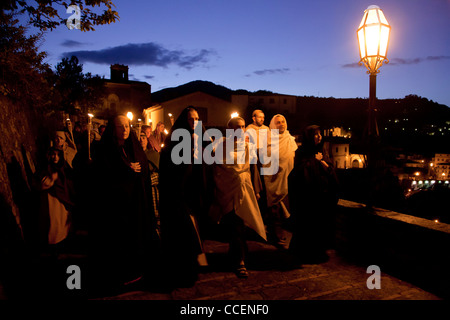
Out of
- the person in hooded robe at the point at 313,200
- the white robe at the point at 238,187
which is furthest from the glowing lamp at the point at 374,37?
the white robe at the point at 238,187

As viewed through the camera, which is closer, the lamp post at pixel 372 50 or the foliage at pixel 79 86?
the lamp post at pixel 372 50

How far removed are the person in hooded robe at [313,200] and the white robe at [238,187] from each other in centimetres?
77

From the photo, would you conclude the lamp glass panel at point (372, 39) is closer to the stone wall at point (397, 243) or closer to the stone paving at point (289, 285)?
the stone wall at point (397, 243)

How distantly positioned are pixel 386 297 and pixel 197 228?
250 cm

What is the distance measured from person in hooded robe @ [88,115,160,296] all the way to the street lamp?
3698mm

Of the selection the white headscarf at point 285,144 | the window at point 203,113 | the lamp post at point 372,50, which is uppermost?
the window at point 203,113

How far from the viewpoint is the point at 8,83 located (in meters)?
8.55

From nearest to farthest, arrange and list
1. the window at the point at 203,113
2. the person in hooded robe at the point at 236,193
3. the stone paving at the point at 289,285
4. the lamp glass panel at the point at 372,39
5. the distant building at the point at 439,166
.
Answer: the stone paving at the point at 289,285 → the person in hooded robe at the point at 236,193 → the lamp glass panel at the point at 372,39 → the window at the point at 203,113 → the distant building at the point at 439,166

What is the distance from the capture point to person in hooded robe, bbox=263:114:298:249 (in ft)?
19.6

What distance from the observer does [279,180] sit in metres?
6.00

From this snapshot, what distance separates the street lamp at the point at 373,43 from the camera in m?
4.72

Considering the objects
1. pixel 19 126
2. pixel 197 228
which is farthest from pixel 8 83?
pixel 197 228

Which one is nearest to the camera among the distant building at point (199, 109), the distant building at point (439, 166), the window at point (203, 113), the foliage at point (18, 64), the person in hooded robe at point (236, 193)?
the person in hooded robe at point (236, 193)
